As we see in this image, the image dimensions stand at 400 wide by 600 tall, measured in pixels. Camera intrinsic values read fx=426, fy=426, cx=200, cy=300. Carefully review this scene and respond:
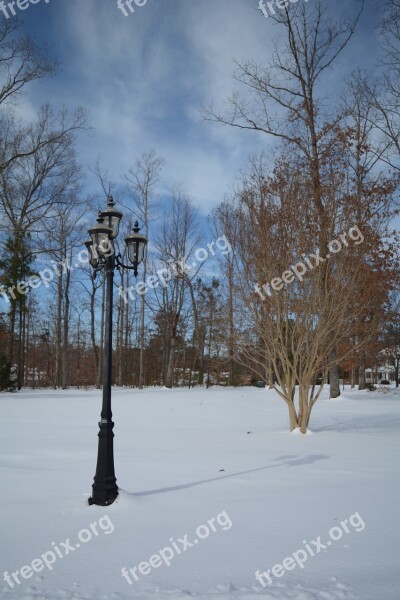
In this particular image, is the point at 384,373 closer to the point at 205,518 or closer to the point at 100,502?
the point at 205,518

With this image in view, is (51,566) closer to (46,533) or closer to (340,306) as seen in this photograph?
(46,533)

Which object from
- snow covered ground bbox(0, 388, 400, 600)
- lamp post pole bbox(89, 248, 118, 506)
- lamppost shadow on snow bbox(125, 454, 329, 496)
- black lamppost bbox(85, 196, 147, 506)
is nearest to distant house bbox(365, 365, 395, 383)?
lamppost shadow on snow bbox(125, 454, 329, 496)

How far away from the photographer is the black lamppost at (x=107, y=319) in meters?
4.63

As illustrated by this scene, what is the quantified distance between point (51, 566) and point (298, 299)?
22.6 ft

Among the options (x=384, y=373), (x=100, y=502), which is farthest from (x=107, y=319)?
(x=384, y=373)

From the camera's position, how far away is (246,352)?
9945mm

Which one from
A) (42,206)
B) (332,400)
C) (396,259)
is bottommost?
(332,400)

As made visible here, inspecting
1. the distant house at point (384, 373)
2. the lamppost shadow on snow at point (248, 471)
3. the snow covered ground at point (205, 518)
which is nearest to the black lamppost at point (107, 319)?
the snow covered ground at point (205, 518)

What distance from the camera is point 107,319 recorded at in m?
5.06

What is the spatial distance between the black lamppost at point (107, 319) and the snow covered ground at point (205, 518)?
22 cm

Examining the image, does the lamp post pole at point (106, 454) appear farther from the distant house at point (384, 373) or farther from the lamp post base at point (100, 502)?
the distant house at point (384, 373)

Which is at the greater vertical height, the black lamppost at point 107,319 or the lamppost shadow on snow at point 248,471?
the black lamppost at point 107,319

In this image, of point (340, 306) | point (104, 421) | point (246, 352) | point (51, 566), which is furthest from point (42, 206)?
point (51, 566)

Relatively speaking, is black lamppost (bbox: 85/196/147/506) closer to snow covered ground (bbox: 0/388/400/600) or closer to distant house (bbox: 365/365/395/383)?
snow covered ground (bbox: 0/388/400/600)
